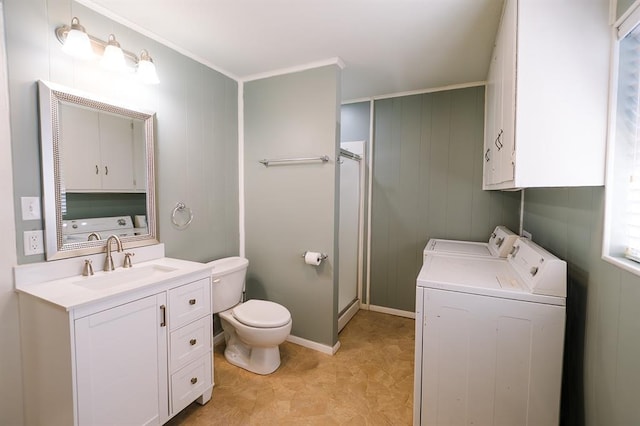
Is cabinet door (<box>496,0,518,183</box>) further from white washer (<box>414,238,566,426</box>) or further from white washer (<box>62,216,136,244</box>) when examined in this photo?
white washer (<box>62,216,136,244</box>)

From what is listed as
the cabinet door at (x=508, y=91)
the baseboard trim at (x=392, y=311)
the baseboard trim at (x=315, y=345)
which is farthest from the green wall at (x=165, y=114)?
the cabinet door at (x=508, y=91)

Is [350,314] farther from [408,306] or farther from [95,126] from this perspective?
[95,126]

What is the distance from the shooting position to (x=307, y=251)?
8.00 ft

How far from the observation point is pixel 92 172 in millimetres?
1647

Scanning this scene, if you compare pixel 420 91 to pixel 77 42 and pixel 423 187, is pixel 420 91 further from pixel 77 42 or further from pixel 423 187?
pixel 77 42

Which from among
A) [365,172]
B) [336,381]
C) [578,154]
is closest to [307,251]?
[336,381]

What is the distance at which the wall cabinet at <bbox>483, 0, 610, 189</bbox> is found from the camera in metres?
1.11

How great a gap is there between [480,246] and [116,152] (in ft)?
9.42

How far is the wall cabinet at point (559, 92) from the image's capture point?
1106 mm

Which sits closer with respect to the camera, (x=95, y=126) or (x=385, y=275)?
(x=95, y=126)

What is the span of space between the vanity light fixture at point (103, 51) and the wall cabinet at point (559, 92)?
1949mm

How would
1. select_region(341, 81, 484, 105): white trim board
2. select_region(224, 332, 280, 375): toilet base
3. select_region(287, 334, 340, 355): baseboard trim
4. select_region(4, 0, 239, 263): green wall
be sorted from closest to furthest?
select_region(4, 0, 239, 263): green wall, select_region(224, 332, 280, 375): toilet base, select_region(287, 334, 340, 355): baseboard trim, select_region(341, 81, 484, 105): white trim board

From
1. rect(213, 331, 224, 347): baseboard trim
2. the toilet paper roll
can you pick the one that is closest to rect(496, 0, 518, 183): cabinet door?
the toilet paper roll

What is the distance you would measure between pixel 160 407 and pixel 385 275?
7.54 ft
